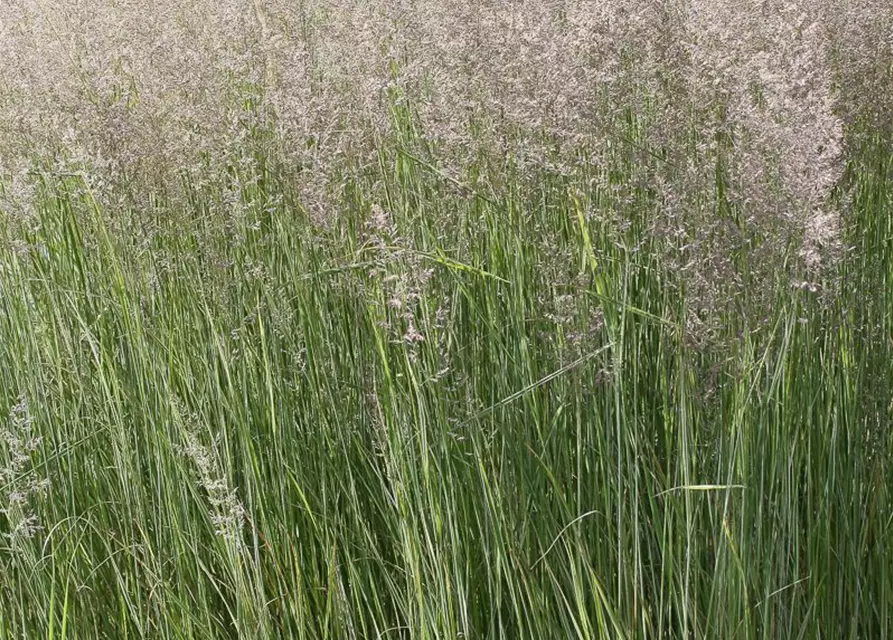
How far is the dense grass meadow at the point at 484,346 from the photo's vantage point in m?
1.67

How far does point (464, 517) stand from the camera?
73.9 inches

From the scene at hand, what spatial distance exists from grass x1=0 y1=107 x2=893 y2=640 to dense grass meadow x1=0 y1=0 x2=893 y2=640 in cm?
1

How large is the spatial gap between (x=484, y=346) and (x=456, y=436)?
18.3 inches

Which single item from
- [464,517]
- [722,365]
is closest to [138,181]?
[464,517]

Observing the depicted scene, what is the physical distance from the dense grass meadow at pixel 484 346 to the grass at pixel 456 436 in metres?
0.01

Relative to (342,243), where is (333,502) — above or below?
below

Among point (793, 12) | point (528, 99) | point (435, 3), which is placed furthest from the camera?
point (435, 3)

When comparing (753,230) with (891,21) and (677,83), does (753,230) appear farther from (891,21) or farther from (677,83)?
(891,21)

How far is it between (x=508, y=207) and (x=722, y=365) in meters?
0.78

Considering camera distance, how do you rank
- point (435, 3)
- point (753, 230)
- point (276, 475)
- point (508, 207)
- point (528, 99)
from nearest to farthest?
point (753, 230) → point (528, 99) → point (276, 475) → point (508, 207) → point (435, 3)

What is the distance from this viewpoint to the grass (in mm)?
1693

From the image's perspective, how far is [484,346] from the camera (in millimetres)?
2205

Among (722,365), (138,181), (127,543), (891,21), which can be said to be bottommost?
(127,543)

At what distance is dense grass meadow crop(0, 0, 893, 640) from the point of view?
167cm
